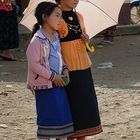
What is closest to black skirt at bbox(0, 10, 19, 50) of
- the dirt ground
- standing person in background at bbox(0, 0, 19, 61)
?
standing person in background at bbox(0, 0, 19, 61)

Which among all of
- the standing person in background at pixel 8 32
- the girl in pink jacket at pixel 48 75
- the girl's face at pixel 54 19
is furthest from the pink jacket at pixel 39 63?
the standing person in background at pixel 8 32

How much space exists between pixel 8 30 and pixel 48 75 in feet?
18.5

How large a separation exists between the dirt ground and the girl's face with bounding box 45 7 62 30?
1454 mm

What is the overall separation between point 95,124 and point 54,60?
0.69 meters

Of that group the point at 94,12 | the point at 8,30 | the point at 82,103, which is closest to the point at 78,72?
the point at 82,103

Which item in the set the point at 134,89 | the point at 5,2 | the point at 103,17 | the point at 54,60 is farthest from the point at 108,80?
the point at 54,60

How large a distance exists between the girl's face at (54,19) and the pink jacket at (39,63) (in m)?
0.11

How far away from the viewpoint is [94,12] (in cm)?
472

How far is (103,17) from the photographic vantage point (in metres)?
4.79

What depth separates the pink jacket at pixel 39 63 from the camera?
412 cm

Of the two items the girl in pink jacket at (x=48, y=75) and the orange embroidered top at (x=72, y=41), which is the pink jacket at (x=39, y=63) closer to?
the girl in pink jacket at (x=48, y=75)

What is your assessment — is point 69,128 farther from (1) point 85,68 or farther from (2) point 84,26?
(2) point 84,26

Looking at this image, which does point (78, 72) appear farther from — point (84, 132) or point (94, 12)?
point (94, 12)

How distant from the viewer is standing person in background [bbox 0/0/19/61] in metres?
9.46
